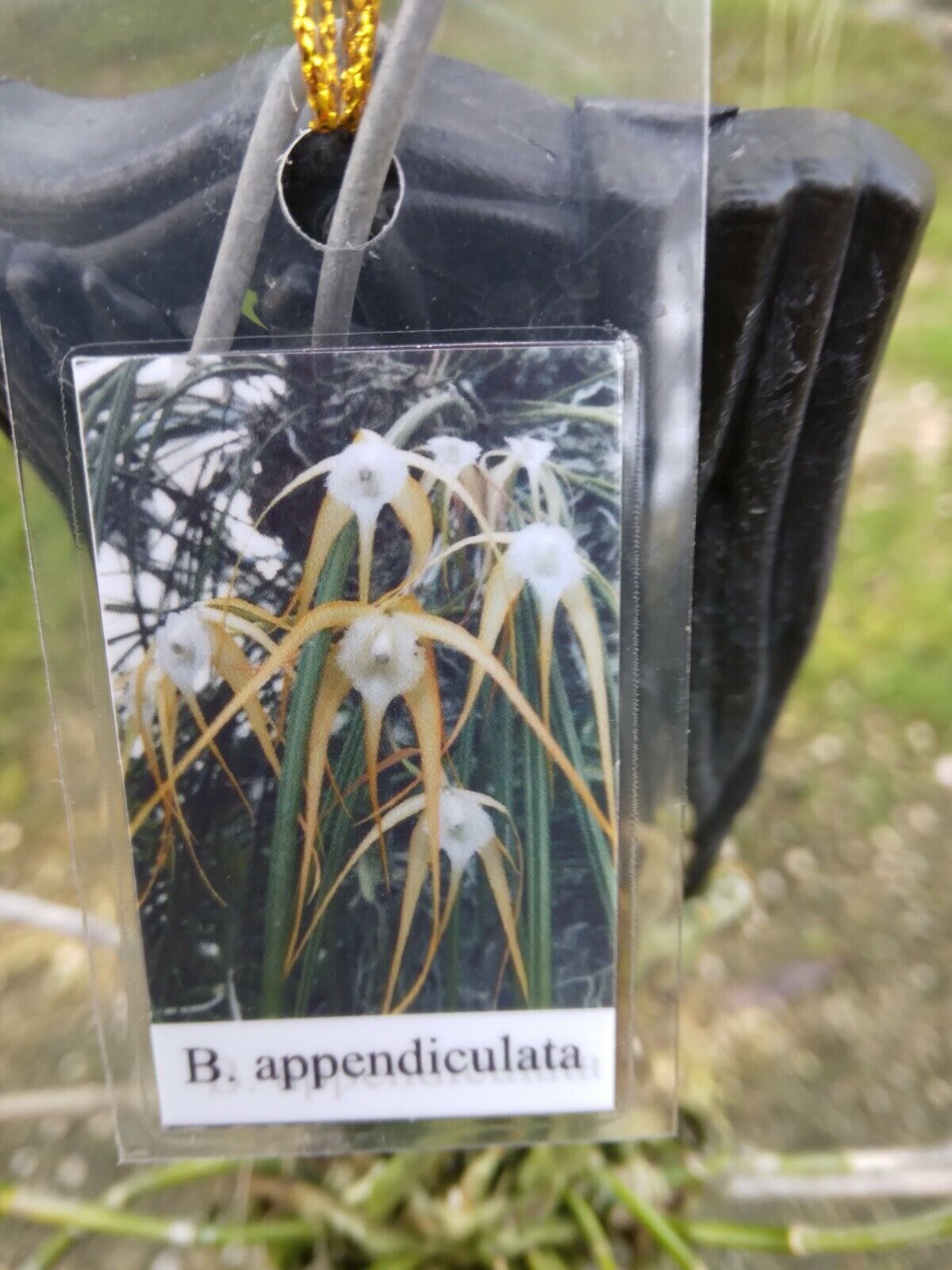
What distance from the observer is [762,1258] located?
2.32ft

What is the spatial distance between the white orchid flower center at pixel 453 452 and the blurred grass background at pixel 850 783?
1.42 feet

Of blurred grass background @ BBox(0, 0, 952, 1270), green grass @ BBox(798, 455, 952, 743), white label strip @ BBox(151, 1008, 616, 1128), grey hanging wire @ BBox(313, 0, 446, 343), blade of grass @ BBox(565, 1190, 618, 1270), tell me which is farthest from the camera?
green grass @ BBox(798, 455, 952, 743)

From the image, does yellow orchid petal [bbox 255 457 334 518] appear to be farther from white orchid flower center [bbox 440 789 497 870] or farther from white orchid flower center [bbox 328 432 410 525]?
white orchid flower center [bbox 440 789 497 870]

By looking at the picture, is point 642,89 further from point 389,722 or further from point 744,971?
point 744,971

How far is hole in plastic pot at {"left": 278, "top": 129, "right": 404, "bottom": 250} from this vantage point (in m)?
0.41

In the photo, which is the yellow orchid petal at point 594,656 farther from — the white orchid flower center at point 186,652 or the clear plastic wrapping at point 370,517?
the white orchid flower center at point 186,652

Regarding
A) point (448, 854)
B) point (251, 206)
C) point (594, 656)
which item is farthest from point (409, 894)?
point (251, 206)

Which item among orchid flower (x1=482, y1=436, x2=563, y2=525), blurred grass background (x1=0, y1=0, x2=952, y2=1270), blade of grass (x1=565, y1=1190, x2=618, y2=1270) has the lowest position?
blade of grass (x1=565, y1=1190, x2=618, y2=1270)

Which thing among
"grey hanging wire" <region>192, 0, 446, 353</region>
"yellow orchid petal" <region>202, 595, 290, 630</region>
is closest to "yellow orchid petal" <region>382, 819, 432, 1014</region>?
"yellow orchid petal" <region>202, 595, 290, 630</region>

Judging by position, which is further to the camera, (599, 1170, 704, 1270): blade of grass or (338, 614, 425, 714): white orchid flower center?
(599, 1170, 704, 1270): blade of grass

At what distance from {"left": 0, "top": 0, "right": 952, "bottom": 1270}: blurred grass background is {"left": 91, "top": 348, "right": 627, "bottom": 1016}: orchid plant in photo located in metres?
0.38

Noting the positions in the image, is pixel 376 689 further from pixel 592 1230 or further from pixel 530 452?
pixel 592 1230

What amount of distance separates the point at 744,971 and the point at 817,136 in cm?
67

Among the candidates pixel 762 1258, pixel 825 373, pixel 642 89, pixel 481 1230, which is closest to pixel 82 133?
pixel 642 89
